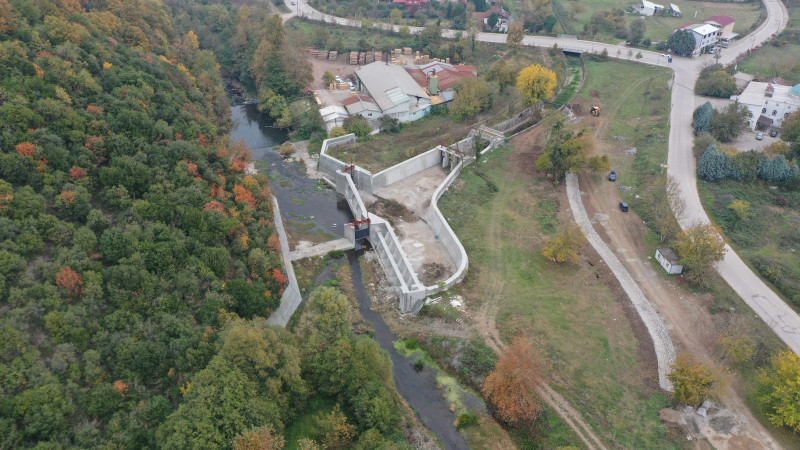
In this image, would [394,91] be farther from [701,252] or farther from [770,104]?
[770,104]

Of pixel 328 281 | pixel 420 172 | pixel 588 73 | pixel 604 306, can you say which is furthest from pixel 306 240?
pixel 588 73

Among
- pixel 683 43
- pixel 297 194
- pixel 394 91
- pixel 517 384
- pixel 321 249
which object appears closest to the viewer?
pixel 517 384

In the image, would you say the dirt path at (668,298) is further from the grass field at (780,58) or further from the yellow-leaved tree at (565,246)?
the grass field at (780,58)

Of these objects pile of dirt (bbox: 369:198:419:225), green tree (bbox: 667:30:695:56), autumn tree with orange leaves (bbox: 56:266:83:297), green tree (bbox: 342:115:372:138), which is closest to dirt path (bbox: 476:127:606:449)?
pile of dirt (bbox: 369:198:419:225)

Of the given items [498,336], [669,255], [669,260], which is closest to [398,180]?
[498,336]

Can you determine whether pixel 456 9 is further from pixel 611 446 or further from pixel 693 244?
pixel 611 446

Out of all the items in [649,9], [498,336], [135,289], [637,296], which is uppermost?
[135,289]

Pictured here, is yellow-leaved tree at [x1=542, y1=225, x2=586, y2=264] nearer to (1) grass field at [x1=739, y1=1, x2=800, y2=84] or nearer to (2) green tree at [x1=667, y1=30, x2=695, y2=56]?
(1) grass field at [x1=739, y1=1, x2=800, y2=84]
